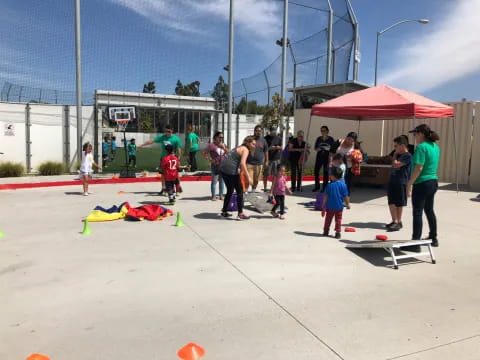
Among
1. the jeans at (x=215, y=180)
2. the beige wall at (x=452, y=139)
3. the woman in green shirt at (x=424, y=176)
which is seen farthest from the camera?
the beige wall at (x=452, y=139)

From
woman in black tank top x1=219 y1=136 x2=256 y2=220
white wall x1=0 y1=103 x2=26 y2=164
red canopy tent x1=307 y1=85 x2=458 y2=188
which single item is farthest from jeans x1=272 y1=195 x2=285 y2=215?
white wall x1=0 y1=103 x2=26 y2=164

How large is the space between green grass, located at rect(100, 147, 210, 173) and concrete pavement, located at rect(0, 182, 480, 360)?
10.4 metres

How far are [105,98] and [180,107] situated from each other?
10.7ft

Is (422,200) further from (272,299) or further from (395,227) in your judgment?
(272,299)

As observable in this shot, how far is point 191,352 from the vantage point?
9.75ft

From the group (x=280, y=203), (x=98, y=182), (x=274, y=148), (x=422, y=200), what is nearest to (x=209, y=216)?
(x=280, y=203)

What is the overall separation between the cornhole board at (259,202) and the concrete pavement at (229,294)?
3.88ft

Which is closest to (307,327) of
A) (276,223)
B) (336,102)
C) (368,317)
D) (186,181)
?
(368,317)

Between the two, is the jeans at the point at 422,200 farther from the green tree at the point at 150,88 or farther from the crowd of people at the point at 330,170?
the green tree at the point at 150,88

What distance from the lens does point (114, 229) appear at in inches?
269

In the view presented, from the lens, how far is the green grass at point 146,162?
1767cm

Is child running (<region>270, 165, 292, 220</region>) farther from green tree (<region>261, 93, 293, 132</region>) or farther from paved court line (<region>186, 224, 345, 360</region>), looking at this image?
green tree (<region>261, 93, 293, 132</region>)

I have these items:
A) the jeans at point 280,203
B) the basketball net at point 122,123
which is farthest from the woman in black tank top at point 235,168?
the basketball net at point 122,123

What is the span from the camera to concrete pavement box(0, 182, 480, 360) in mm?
3146
